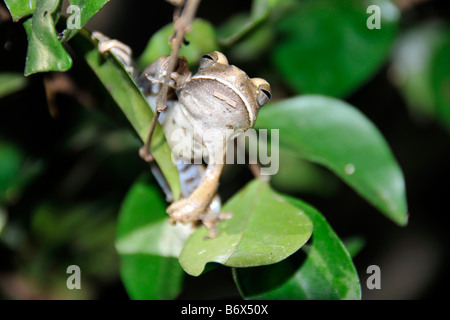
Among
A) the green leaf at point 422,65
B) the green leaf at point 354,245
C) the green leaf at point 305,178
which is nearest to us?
the green leaf at point 354,245

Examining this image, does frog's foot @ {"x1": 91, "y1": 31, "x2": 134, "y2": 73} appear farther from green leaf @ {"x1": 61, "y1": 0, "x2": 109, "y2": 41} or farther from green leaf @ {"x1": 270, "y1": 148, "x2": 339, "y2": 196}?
green leaf @ {"x1": 270, "y1": 148, "x2": 339, "y2": 196}

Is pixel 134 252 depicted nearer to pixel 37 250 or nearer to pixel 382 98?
pixel 37 250

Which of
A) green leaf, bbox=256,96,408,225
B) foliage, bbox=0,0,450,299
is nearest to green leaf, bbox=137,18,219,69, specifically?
foliage, bbox=0,0,450,299

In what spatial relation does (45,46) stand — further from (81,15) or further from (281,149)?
(281,149)

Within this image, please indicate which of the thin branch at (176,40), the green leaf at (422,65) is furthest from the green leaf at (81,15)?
the green leaf at (422,65)

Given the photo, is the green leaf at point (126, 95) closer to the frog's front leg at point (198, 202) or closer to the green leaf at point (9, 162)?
the frog's front leg at point (198, 202)

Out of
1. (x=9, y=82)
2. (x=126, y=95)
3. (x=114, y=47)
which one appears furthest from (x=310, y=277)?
(x=9, y=82)
